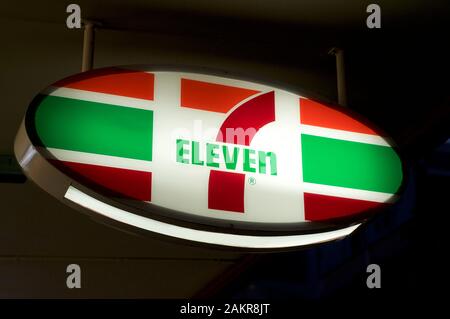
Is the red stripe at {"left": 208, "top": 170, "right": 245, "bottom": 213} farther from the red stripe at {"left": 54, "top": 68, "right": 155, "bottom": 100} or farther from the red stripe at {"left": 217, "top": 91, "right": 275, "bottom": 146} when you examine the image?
the red stripe at {"left": 54, "top": 68, "right": 155, "bottom": 100}

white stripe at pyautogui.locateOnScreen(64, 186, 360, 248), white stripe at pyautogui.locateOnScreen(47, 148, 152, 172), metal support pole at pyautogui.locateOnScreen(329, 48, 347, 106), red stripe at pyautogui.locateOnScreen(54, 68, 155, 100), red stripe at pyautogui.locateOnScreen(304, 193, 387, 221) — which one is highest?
metal support pole at pyautogui.locateOnScreen(329, 48, 347, 106)

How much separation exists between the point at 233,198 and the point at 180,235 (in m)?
0.23

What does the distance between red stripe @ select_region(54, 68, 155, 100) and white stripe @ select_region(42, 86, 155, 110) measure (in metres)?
0.01

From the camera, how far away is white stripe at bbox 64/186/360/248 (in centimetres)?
198

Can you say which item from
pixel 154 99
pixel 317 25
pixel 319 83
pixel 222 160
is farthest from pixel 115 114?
pixel 319 83

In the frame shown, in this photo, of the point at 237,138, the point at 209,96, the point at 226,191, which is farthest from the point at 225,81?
the point at 226,191

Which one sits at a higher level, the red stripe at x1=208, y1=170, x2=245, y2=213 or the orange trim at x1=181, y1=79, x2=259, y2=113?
the orange trim at x1=181, y1=79, x2=259, y2=113

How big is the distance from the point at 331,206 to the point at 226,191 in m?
0.40

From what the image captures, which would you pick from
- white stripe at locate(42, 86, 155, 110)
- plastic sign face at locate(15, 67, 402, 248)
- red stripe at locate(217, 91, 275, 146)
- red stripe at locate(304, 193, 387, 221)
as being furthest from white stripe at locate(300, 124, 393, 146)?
white stripe at locate(42, 86, 155, 110)

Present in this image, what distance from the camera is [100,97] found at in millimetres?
2178

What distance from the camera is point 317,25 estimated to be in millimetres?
2684

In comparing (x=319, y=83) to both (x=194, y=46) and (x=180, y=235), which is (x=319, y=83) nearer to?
(x=194, y=46)
